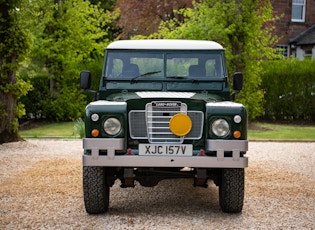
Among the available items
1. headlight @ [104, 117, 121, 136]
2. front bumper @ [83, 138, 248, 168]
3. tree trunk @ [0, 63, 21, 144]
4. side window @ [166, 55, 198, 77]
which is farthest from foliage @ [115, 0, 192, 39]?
front bumper @ [83, 138, 248, 168]

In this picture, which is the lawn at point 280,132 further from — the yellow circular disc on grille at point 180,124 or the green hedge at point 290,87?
the yellow circular disc on grille at point 180,124

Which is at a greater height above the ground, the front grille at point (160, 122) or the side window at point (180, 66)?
the side window at point (180, 66)

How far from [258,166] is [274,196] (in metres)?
2.92

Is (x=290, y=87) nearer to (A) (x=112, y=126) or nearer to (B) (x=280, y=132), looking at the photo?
(B) (x=280, y=132)

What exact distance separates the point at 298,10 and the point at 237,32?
1380 cm

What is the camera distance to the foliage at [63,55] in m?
19.7

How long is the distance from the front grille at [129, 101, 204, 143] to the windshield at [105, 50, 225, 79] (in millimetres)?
1092

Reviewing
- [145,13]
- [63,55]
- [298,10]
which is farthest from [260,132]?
[298,10]

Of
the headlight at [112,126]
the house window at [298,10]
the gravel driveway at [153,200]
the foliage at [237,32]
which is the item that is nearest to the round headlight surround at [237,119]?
the gravel driveway at [153,200]

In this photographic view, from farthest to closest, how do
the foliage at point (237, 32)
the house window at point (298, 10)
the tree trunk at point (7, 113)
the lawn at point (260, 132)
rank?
the house window at point (298, 10) < the foliage at point (237, 32) < the lawn at point (260, 132) < the tree trunk at point (7, 113)

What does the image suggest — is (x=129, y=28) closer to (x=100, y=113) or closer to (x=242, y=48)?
(x=242, y=48)

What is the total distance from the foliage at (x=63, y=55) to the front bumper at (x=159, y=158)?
44.6 feet

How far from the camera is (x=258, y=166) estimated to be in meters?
10.9

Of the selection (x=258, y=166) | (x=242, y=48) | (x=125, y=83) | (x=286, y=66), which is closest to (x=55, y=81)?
(x=242, y=48)
